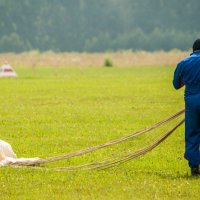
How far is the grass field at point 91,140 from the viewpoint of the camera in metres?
9.23

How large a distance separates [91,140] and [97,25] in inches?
6133

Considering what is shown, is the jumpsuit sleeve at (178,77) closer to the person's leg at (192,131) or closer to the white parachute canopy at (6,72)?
the person's leg at (192,131)

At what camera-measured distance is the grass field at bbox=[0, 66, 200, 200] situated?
30.3 ft

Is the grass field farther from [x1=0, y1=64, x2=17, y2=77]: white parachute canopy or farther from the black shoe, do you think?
[x1=0, y1=64, x2=17, y2=77]: white parachute canopy

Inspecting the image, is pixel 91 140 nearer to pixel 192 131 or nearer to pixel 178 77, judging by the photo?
pixel 178 77

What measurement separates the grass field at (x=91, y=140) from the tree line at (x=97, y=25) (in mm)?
127766

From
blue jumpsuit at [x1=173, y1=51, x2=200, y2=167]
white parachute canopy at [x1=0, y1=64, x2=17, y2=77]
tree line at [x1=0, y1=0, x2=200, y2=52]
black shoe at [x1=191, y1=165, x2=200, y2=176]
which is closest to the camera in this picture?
blue jumpsuit at [x1=173, y1=51, x2=200, y2=167]

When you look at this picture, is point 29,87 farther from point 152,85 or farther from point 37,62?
point 37,62

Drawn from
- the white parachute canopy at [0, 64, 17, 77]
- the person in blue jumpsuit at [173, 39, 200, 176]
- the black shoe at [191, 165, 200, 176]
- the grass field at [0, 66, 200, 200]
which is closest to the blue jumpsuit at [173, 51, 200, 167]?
the person in blue jumpsuit at [173, 39, 200, 176]

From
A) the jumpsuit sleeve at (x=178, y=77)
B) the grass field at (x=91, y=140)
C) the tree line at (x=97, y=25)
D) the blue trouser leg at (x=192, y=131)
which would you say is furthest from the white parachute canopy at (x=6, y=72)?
the tree line at (x=97, y=25)

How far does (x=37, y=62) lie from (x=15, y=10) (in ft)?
292

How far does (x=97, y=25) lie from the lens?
556 feet

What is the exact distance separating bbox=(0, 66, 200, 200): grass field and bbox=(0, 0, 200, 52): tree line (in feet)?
419

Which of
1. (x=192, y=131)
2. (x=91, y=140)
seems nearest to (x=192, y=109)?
(x=192, y=131)
